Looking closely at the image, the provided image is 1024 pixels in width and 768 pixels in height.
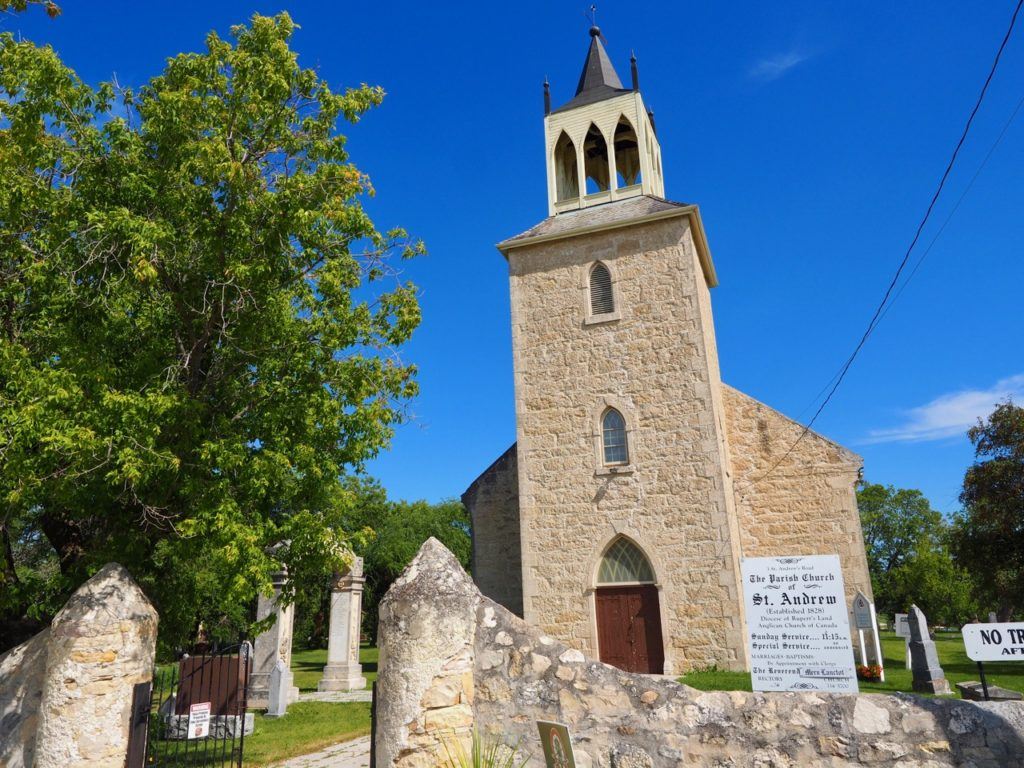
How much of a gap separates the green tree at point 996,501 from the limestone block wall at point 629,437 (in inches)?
333

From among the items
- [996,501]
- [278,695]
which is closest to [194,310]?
[278,695]

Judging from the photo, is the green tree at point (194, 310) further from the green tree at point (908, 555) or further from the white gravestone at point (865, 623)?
the green tree at point (908, 555)

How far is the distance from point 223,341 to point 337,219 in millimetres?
2191

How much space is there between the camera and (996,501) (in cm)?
1961

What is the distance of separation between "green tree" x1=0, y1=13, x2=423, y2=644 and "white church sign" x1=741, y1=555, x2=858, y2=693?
16.0ft

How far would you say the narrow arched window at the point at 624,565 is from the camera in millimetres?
16641

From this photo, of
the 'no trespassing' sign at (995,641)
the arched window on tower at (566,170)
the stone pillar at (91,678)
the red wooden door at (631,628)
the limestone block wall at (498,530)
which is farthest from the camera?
the arched window on tower at (566,170)

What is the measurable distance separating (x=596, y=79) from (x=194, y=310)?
61.3ft

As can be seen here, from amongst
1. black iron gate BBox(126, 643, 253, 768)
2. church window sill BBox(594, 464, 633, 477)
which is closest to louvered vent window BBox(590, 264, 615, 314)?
church window sill BBox(594, 464, 633, 477)

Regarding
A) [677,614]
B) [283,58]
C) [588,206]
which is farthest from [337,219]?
[588,206]

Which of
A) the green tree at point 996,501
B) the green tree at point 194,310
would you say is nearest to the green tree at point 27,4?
the green tree at point 194,310

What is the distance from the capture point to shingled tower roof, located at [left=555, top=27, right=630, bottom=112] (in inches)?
852

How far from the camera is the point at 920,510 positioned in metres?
56.8

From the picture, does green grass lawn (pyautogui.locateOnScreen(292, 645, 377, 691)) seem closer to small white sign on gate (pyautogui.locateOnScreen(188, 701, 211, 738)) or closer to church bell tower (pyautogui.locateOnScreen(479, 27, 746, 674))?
church bell tower (pyautogui.locateOnScreen(479, 27, 746, 674))
